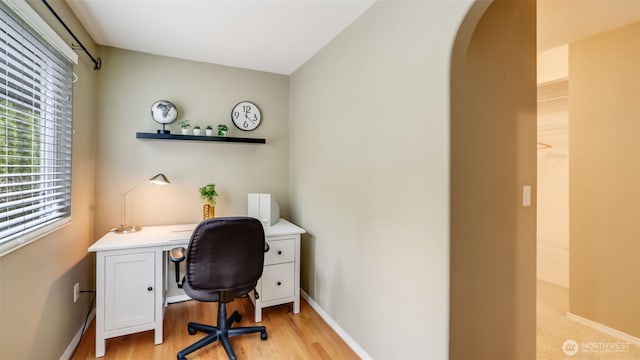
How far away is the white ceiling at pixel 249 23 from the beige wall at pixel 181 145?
24 centimetres

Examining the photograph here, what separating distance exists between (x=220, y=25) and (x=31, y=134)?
1.36 metres

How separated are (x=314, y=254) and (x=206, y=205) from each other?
1.11 meters

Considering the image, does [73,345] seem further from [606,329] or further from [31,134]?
[606,329]

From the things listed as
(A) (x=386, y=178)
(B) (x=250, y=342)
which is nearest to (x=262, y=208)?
(B) (x=250, y=342)

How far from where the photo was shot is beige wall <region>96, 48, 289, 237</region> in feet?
8.62

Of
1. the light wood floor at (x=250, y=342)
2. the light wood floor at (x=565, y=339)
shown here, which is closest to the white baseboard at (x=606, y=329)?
the light wood floor at (x=565, y=339)

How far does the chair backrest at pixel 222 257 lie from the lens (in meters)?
1.86

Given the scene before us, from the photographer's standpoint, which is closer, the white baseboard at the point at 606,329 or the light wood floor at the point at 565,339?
the light wood floor at the point at 565,339

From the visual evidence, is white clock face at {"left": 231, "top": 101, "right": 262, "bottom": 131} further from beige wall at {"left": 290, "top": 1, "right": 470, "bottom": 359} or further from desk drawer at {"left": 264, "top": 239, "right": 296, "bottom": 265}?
desk drawer at {"left": 264, "top": 239, "right": 296, "bottom": 265}

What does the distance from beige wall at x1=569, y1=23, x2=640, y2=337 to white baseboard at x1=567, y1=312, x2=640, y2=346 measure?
31 millimetres

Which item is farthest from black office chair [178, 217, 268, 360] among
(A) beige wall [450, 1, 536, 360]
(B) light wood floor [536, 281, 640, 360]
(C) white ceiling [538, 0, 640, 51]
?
(C) white ceiling [538, 0, 640, 51]

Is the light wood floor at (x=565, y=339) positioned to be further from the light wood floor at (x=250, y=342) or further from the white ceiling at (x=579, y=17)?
the white ceiling at (x=579, y=17)

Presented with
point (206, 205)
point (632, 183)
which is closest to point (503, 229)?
point (632, 183)

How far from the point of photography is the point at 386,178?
182 cm
